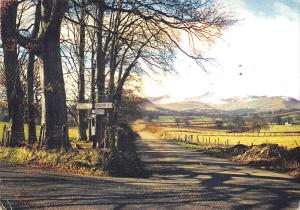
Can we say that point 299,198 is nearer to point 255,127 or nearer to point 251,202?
point 251,202

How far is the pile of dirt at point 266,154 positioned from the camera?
890 inches

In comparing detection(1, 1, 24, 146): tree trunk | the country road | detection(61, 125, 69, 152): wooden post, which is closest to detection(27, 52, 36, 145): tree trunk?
detection(1, 1, 24, 146): tree trunk

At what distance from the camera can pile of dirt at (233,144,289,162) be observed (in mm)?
22598

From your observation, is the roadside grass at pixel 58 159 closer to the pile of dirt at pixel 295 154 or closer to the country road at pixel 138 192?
the country road at pixel 138 192

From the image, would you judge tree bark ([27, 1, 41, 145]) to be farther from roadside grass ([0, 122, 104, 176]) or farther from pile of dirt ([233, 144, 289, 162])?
pile of dirt ([233, 144, 289, 162])

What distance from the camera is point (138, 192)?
479 inches

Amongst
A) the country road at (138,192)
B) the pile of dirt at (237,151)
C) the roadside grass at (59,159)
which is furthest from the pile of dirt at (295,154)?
the roadside grass at (59,159)

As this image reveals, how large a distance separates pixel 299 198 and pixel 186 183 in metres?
3.77

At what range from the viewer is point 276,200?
1195 cm

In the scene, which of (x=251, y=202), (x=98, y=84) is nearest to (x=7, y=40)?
(x=98, y=84)

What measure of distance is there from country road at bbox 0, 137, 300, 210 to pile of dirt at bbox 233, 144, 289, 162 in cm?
680

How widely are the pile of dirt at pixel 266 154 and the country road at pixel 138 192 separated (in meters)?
6.80

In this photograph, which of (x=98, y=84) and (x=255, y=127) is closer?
(x=98, y=84)

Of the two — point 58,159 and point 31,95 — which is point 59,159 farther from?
point 31,95
